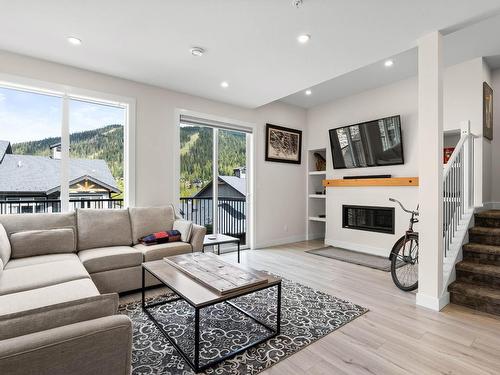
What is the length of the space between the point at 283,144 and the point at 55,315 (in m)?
4.93

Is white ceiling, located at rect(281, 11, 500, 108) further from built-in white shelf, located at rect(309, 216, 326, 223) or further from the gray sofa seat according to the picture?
the gray sofa seat

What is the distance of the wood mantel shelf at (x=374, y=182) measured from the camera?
4.19 metres

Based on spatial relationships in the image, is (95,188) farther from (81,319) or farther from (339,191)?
(339,191)

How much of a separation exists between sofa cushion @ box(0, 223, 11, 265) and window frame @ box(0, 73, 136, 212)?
0.80 metres

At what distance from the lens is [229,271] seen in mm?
2234

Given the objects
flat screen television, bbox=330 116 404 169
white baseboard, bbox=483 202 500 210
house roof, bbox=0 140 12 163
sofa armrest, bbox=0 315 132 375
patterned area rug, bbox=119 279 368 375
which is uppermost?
flat screen television, bbox=330 116 404 169

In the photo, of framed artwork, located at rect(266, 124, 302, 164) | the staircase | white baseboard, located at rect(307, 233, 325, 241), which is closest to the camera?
the staircase

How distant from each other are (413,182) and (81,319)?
14.7 ft

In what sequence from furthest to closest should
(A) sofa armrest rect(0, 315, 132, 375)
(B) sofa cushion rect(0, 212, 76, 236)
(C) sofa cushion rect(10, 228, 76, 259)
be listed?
1. (B) sofa cushion rect(0, 212, 76, 236)
2. (C) sofa cushion rect(10, 228, 76, 259)
3. (A) sofa armrest rect(0, 315, 132, 375)

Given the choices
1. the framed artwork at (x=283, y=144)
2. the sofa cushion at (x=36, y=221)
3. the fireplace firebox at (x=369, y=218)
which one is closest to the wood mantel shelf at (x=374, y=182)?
the fireplace firebox at (x=369, y=218)

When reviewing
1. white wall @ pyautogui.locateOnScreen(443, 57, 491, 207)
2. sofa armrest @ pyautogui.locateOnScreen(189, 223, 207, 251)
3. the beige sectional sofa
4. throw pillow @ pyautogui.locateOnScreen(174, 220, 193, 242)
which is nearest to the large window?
the beige sectional sofa

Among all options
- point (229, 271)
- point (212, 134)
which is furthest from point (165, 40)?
point (229, 271)

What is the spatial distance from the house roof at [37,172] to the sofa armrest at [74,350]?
9.93 feet

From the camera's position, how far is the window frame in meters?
3.11
